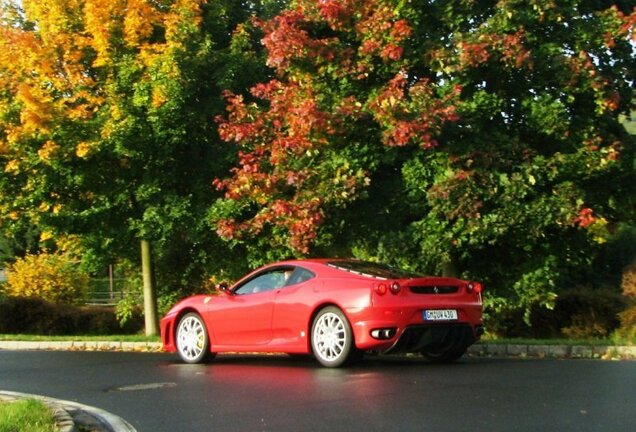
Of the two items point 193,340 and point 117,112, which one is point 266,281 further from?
point 117,112

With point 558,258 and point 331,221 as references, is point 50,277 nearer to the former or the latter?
point 331,221

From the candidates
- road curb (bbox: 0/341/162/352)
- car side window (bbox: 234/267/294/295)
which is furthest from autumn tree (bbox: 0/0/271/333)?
car side window (bbox: 234/267/294/295)

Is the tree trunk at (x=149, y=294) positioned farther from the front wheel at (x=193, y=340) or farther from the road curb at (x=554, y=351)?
the road curb at (x=554, y=351)

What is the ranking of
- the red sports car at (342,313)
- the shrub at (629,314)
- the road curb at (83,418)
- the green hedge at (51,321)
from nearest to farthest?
the road curb at (83,418)
the red sports car at (342,313)
the shrub at (629,314)
the green hedge at (51,321)

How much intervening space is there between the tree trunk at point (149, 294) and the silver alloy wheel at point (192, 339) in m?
6.37

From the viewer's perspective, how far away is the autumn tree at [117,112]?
1628cm

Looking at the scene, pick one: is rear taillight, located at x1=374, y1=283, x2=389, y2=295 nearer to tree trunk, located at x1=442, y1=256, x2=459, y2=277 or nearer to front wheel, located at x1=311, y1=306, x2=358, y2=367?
front wheel, located at x1=311, y1=306, x2=358, y2=367

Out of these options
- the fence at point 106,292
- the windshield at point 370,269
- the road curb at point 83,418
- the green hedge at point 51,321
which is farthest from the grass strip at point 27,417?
the fence at point 106,292

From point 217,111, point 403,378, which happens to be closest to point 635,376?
point 403,378

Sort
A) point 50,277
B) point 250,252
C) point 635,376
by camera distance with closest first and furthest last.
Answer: point 635,376
point 250,252
point 50,277

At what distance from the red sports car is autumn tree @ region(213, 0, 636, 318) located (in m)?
2.11

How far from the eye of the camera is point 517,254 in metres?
14.3

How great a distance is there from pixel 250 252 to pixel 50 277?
44.2 ft

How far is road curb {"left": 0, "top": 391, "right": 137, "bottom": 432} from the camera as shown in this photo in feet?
22.7
